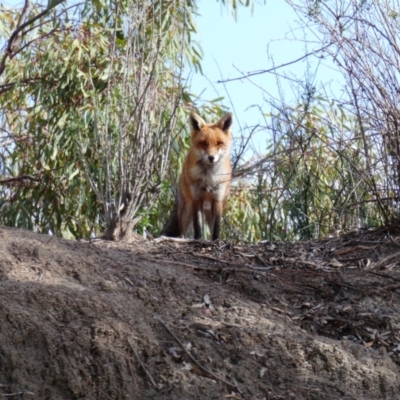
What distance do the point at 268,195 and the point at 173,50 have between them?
2663mm

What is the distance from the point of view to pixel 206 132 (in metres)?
9.69

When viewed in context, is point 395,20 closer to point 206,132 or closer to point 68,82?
point 206,132

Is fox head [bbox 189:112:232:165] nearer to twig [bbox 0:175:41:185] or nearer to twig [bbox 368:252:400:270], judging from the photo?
twig [bbox 368:252:400:270]

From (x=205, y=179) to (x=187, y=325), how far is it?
14.6 feet

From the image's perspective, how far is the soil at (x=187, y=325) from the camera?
14.3 feet

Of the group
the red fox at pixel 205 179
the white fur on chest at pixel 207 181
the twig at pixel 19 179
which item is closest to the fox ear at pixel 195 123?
the red fox at pixel 205 179

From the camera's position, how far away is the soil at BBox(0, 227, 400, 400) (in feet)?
14.3

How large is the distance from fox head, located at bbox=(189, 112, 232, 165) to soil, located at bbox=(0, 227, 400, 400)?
3303mm

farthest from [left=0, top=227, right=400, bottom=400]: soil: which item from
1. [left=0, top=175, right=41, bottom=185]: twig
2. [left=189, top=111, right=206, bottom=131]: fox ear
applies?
[left=0, top=175, right=41, bottom=185]: twig

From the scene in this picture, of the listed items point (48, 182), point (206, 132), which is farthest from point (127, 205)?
point (48, 182)

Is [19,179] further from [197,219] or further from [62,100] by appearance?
[197,219]

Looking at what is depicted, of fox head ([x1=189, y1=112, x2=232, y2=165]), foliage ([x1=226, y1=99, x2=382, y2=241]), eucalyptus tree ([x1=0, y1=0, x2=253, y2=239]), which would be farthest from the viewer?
eucalyptus tree ([x1=0, y1=0, x2=253, y2=239])

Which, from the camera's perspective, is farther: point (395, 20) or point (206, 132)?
point (206, 132)

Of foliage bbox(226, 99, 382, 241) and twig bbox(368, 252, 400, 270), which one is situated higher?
foliage bbox(226, 99, 382, 241)
